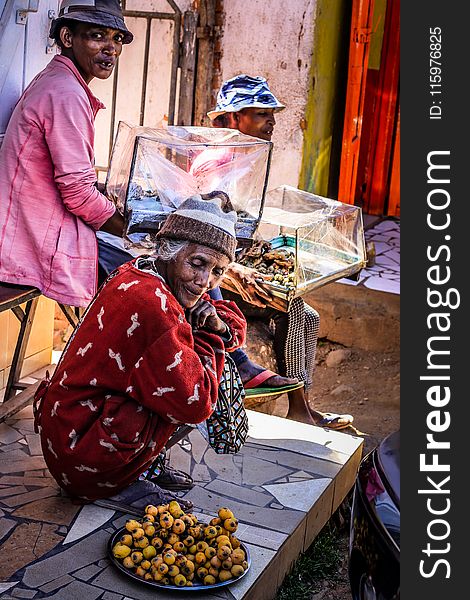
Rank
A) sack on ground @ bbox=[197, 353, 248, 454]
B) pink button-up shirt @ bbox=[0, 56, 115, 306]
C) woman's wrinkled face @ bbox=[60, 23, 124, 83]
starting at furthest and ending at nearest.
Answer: woman's wrinkled face @ bbox=[60, 23, 124, 83] → pink button-up shirt @ bbox=[0, 56, 115, 306] → sack on ground @ bbox=[197, 353, 248, 454]

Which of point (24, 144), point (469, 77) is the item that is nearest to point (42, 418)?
point (24, 144)

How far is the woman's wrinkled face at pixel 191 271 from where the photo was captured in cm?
377

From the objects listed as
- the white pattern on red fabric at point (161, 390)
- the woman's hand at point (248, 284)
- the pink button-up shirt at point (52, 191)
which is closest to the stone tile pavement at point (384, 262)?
the woman's hand at point (248, 284)

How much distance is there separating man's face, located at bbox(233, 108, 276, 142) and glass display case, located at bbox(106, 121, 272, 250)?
0.39 metres

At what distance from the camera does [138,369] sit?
141 inches

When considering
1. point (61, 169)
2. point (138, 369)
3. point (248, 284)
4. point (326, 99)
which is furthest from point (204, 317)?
point (326, 99)

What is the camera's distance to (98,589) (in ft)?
11.2

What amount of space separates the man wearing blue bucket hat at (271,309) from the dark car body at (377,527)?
9.19 ft

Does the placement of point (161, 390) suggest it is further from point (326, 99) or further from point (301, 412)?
point (326, 99)

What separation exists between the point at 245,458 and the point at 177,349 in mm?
1308

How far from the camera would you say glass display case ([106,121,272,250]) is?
16.4 feet

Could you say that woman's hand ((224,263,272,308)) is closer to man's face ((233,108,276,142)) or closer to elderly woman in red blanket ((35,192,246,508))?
man's face ((233,108,276,142))

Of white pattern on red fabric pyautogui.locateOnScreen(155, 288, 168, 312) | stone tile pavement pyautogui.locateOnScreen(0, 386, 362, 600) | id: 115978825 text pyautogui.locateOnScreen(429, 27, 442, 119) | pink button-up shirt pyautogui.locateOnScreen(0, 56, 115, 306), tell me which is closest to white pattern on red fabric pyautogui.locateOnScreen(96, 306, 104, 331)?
white pattern on red fabric pyautogui.locateOnScreen(155, 288, 168, 312)

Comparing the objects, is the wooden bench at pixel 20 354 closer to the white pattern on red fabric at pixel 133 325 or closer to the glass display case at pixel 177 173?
the glass display case at pixel 177 173
